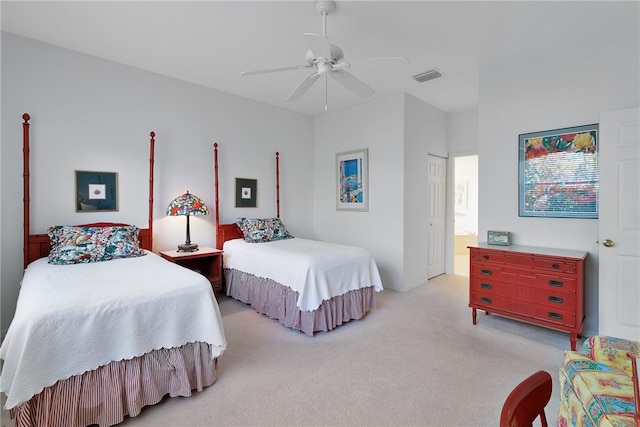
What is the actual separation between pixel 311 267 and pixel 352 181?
2344mm

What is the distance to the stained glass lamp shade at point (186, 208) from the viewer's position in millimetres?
3695

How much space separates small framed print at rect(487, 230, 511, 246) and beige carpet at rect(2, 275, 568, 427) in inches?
33.8

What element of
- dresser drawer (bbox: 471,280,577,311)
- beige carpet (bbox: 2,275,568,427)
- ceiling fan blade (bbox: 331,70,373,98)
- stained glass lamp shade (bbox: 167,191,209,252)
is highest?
ceiling fan blade (bbox: 331,70,373,98)

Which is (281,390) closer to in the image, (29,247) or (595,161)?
(29,247)

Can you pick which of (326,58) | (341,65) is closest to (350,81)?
(341,65)

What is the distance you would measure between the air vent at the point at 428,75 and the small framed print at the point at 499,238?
1948mm

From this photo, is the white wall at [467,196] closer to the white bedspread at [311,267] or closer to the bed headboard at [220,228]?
the white bedspread at [311,267]

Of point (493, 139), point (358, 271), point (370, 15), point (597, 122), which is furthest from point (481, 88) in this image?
point (358, 271)

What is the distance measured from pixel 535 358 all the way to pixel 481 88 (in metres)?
2.89

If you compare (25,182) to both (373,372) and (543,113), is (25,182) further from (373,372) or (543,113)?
(543,113)

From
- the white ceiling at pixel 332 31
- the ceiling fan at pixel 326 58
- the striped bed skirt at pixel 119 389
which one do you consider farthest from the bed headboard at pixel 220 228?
the striped bed skirt at pixel 119 389

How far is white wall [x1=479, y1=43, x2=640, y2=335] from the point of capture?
289 centimetres

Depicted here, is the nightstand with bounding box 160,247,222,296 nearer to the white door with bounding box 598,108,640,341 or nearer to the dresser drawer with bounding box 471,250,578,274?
the dresser drawer with bounding box 471,250,578,274

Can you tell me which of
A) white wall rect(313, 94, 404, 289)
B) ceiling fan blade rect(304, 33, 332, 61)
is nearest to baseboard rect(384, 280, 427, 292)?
white wall rect(313, 94, 404, 289)
